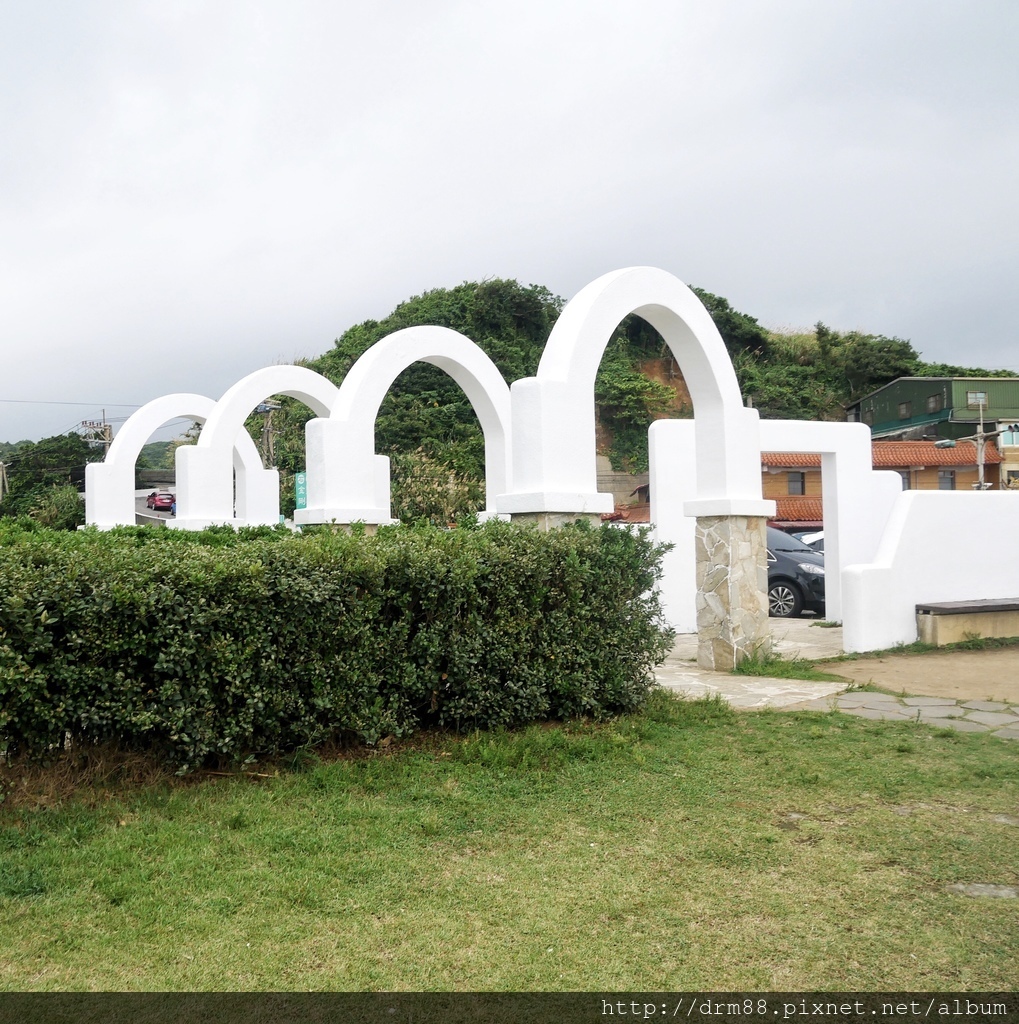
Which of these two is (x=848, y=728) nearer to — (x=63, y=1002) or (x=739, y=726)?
(x=739, y=726)

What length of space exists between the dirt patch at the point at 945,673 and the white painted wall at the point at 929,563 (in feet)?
1.32

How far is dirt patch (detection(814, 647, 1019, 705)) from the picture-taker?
25.0 ft

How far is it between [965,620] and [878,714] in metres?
4.51

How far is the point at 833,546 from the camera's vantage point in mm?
12883

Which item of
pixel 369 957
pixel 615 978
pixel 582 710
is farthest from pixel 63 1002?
pixel 582 710

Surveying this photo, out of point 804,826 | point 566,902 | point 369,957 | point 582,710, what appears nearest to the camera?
point 369,957

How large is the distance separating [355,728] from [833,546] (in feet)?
31.0

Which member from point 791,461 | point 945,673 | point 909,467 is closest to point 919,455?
point 909,467

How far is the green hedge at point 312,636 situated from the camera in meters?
4.36

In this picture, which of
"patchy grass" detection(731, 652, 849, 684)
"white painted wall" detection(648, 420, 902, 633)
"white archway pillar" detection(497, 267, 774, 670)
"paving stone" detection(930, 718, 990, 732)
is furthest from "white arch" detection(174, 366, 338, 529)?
"paving stone" detection(930, 718, 990, 732)

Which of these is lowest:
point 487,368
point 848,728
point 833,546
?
point 848,728

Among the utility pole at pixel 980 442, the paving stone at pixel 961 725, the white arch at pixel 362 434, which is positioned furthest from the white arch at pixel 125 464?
the utility pole at pixel 980 442

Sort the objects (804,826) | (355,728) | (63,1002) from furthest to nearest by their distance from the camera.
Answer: (355,728)
(804,826)
(63,1002)

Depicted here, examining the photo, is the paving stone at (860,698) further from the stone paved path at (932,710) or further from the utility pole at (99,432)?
the utility pole at (99,432)
